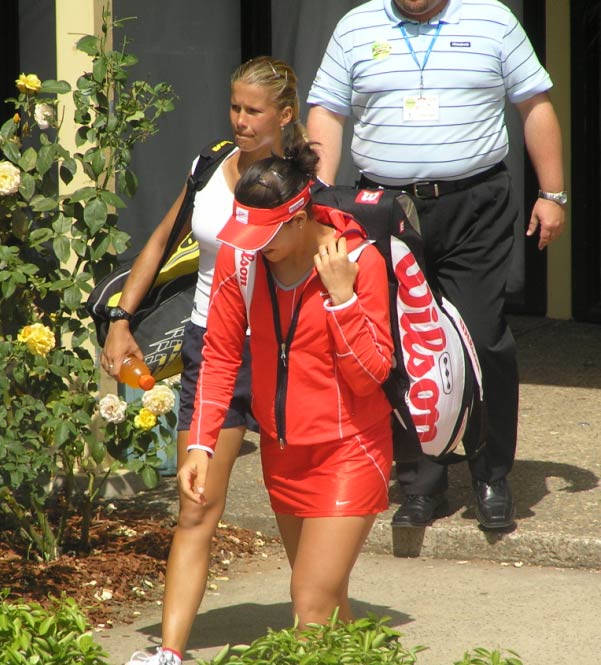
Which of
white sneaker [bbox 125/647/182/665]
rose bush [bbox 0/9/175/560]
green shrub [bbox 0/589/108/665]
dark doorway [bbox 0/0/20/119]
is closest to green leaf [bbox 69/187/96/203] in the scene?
rose bush [bbox 0/9/175/560]

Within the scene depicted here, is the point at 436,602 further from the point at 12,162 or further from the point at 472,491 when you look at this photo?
the point at 12,162

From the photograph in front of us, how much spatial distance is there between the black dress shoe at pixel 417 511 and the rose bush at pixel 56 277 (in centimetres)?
95

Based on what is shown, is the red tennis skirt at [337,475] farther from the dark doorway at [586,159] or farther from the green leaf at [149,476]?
the dark doorway at [586,159]

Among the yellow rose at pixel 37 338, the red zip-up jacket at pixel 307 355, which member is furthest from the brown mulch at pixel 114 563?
the red zip-up jacket at pixel 307 355

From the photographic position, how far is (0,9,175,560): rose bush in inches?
186

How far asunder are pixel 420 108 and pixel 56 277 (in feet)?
4.79

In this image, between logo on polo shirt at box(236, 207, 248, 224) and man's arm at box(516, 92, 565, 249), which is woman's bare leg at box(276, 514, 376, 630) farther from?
man's arm at box(516, 92, 565, 249)

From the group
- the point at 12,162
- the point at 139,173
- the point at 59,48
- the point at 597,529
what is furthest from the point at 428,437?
the point at 139,173

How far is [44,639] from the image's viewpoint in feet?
9.30

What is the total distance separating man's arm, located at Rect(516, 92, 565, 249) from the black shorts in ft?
4.51

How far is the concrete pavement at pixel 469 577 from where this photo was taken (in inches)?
173

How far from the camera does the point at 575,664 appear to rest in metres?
4.12

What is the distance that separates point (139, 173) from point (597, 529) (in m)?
5.22

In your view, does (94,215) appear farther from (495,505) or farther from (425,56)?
(495,505)
